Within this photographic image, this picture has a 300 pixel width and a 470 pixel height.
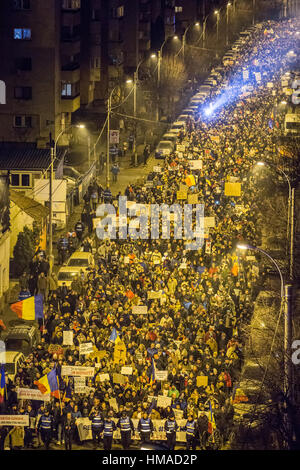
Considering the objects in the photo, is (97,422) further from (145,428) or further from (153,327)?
(153,327)

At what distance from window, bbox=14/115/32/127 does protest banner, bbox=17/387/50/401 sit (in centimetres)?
4192

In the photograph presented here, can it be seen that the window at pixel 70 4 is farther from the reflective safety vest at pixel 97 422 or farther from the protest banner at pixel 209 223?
the reflective safety vest at pixel 97 422

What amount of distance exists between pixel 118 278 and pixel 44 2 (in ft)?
107

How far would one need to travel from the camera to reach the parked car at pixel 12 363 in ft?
122

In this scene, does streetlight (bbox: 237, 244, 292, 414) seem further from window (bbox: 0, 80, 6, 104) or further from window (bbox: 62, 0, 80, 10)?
window (bbox: 62, 0, 80, 10)

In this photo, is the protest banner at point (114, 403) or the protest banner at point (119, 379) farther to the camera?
the protest banner at point (119, 379)

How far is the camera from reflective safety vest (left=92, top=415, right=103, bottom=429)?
33.3 metres

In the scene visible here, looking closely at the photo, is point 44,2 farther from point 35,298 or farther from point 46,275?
point 35,298

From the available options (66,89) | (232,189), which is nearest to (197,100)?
(66,89)

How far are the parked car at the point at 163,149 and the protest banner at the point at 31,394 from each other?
39518mm

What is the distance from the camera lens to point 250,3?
6191 inches

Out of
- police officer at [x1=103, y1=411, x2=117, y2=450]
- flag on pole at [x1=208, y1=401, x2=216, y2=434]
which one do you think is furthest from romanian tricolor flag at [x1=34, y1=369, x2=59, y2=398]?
flag on pole at [x1=208, y1=401, x2=216, y2=434]

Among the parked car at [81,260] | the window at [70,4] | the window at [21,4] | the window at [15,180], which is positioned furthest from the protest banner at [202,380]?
the window at [70,4]

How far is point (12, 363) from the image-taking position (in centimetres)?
3738
